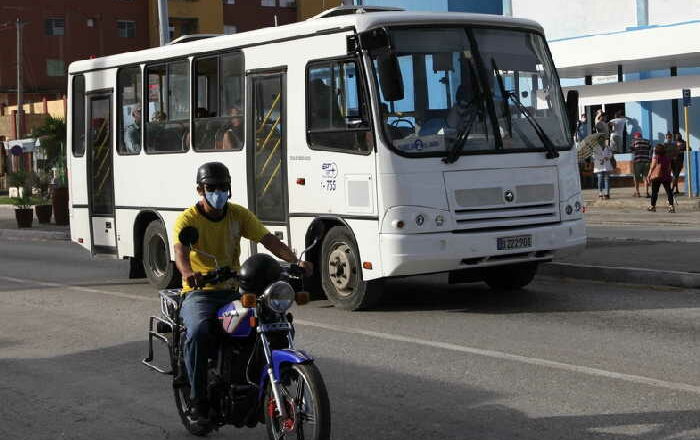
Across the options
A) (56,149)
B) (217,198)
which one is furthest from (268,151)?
(56,149)

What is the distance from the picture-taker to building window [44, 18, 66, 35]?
8219 centimetres

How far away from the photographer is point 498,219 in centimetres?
1208

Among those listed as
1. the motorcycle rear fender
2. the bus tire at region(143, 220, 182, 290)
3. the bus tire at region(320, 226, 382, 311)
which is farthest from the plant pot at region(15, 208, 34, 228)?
the motorcycle rear fender

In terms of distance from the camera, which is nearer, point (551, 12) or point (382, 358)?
point (382, 358)

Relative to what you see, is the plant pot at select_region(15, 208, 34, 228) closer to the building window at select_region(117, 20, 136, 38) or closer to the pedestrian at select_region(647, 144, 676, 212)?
the pedestrian at select_region(647, 144, 676, 212)

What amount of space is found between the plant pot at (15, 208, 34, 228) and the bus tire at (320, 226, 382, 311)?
20764mm

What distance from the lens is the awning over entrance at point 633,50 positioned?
106ft

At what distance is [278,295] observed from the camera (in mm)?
5945

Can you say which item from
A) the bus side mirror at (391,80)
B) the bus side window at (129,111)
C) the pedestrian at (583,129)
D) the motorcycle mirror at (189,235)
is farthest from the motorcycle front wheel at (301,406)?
the pedestrian at (583,129)

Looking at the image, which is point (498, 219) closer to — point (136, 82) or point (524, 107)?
point (524, 107)

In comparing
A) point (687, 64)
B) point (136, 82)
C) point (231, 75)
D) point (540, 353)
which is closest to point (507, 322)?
point (540, 353)

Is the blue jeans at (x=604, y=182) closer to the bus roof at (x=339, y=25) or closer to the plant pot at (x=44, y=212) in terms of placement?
the plant pot at (x=44, y=212)

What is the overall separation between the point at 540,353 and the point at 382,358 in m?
1.23

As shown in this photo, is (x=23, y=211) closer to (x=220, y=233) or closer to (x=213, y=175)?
(x=220, y=233)
